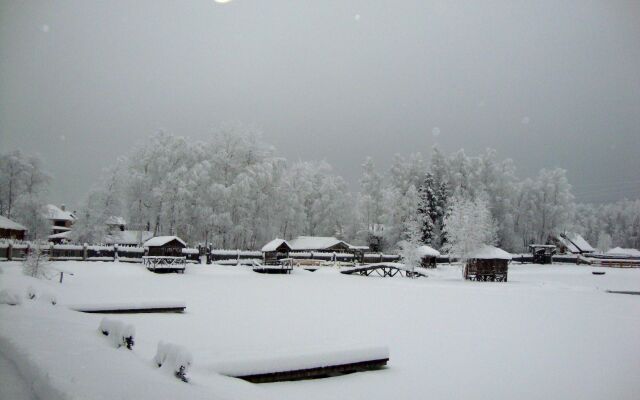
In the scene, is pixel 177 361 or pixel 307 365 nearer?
pixel 177 361

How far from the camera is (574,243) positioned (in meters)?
70.1

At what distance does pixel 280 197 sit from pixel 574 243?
163 ft

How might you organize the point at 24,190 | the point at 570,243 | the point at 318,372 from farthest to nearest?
1. the point at 570,243
2. the point at 24,190
3. the point at 318,372

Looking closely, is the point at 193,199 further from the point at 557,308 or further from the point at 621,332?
the point at 621,332

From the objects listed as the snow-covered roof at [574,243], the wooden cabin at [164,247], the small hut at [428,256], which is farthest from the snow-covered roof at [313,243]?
the snow-covered roof at [574,243]

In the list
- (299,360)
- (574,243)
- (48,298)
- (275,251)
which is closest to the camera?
(299,360)

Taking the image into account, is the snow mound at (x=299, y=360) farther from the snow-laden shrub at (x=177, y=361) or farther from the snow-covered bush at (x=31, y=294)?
the snow-covered bush at (x=31, y=294)

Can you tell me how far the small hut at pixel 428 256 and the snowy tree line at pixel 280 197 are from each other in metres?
1.42

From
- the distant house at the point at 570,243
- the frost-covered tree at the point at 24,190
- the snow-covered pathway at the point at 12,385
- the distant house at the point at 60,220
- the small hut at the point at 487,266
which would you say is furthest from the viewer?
the distant house at the point at 60,220

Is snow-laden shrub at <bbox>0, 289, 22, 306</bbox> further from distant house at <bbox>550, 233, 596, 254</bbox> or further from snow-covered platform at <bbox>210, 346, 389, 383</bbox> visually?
distant house at <bbox>550, 233, 596, 254</bbox>

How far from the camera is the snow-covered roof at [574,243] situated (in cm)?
6775

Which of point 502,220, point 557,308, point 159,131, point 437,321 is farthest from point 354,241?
point 437,321

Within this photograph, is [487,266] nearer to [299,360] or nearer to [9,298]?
[299,360]

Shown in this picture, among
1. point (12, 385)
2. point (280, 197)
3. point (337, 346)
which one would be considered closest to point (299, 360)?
point (337, 346)
